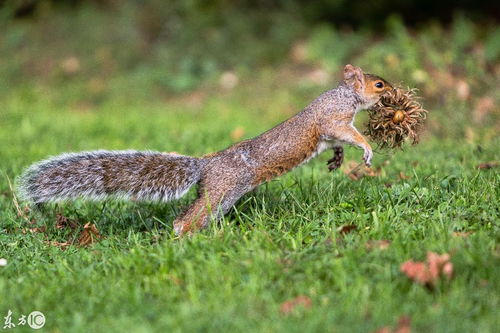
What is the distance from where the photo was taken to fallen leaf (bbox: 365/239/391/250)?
3.43 m

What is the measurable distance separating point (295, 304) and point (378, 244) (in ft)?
2.30

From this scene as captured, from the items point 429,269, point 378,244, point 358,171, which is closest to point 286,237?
point 378,244

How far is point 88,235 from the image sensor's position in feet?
14.3

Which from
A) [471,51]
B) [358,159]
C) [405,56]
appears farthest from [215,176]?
[471,51]

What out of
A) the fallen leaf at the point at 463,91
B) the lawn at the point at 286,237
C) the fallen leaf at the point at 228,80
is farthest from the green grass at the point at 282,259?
the fallen leaf at the point at 228,80

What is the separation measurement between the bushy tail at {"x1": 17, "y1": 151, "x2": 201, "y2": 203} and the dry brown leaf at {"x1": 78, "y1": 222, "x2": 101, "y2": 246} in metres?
0.29

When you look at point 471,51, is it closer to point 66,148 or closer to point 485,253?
point 66,148

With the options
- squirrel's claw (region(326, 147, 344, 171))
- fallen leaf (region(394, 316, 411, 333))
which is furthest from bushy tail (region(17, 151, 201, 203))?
fallen leaf (region(394, 316, 411, 333))

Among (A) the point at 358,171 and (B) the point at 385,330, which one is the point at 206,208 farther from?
(A) the point at 358,171

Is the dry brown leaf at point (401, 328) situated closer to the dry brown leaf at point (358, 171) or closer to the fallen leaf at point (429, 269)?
the fallen leaf at point (429, 269)

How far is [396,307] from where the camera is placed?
288 cm

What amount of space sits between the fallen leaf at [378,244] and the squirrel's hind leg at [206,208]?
90 cm

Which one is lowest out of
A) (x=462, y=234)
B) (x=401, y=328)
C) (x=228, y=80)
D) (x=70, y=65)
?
(x=228, y=80)

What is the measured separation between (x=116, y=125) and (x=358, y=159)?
3293 mm
